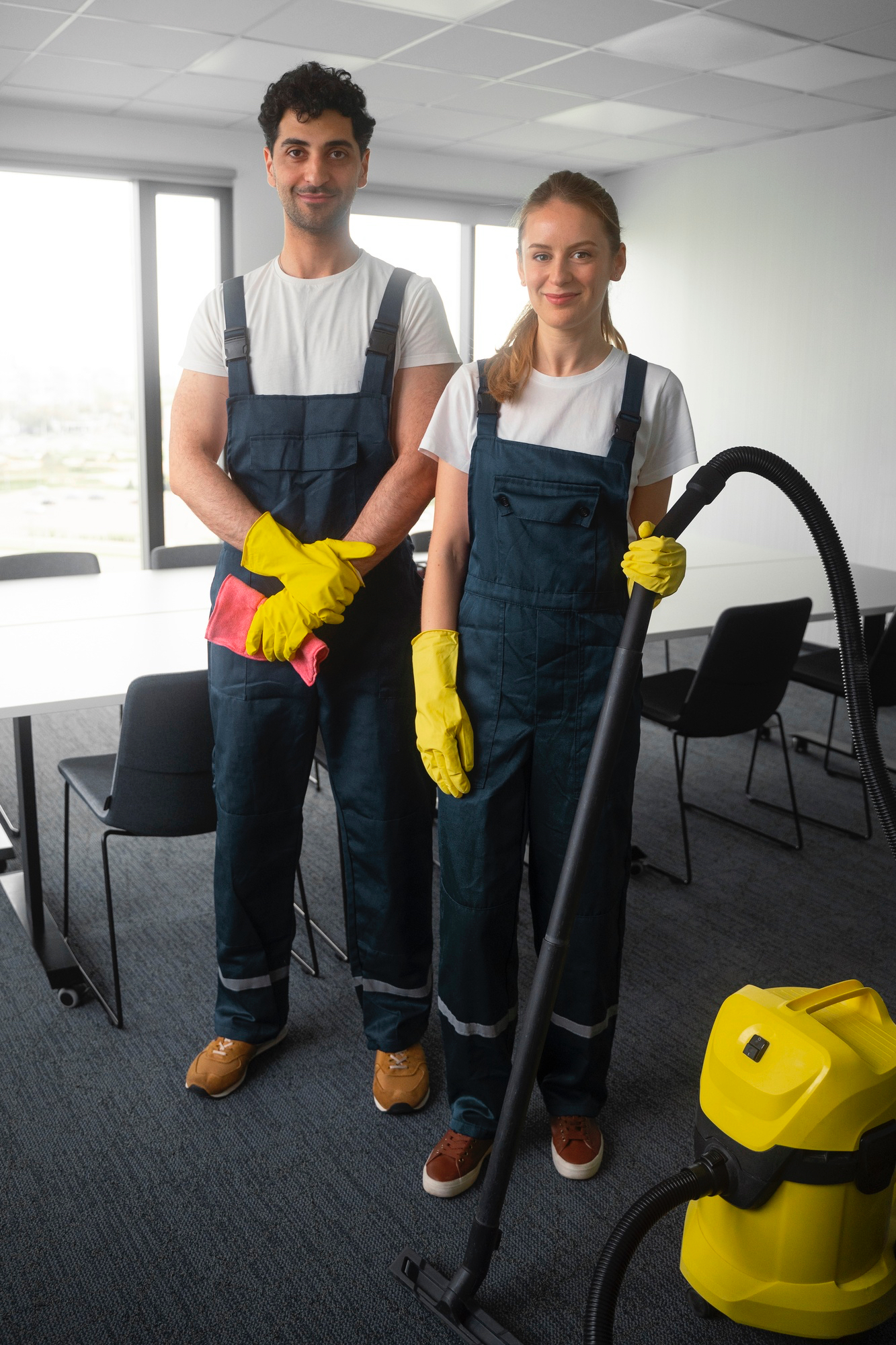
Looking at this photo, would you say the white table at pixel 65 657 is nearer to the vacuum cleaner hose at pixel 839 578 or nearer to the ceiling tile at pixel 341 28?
the vacuum cleaner hose at pixel 839 578

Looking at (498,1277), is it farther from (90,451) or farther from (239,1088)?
(90,451)

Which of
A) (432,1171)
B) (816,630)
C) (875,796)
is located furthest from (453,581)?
(816,630)

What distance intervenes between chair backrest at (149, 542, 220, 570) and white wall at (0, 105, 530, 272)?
297 cm

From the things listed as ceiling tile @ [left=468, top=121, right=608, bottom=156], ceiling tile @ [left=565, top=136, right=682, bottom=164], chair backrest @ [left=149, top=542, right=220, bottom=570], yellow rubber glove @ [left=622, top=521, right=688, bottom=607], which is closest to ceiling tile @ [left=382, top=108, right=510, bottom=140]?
ceiling tile @ [left=468, top=121, right=608, bottom=156]

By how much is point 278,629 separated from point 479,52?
357 centimetres

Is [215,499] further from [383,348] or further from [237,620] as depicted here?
[383,348]

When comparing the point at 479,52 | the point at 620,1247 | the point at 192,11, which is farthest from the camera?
the point at 479,52

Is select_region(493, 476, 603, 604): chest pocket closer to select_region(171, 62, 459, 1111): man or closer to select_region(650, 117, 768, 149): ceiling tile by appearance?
select_region(171, 62, 459, 1111): man

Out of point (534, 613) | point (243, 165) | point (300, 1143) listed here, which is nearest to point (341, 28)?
point (243, 165)

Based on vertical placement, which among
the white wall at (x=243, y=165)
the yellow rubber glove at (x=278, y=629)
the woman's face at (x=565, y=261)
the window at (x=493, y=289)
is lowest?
the yellow rubber glove at (x=278, y=629)

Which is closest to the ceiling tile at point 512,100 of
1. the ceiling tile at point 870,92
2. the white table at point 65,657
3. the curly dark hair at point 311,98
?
the ceiling tile at point 870,92

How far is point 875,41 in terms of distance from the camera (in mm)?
4168

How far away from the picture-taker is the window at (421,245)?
6797 millimetres

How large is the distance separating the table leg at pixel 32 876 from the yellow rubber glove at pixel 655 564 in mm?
1589
